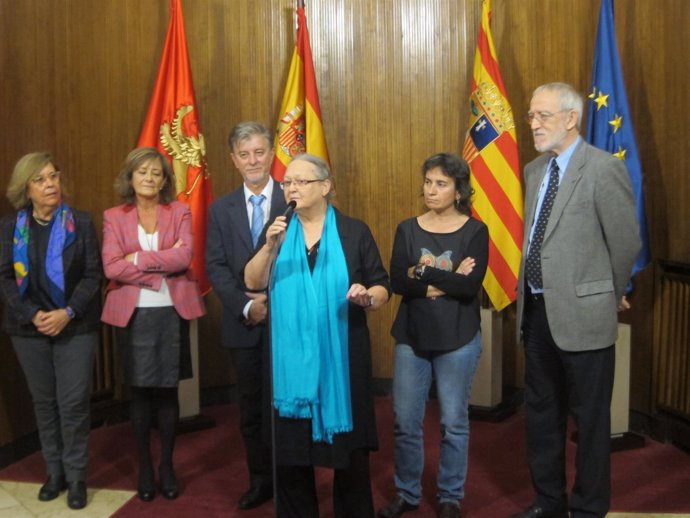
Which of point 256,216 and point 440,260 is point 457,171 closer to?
point 440,260

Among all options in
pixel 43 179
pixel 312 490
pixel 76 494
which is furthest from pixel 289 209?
pixel 76 494

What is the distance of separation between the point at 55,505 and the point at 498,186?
286 centimetres

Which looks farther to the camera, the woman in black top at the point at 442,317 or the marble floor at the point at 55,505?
the marble floor at the point at 55,505

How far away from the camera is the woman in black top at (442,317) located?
10.1 feet

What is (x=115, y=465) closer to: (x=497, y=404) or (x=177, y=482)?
(x=177, y=482)

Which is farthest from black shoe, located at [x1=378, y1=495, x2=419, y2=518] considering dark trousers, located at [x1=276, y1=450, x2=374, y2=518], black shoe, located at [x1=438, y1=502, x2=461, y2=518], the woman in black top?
dark trousers, located at [x1=276, y1=450, x2=374, y2=518]

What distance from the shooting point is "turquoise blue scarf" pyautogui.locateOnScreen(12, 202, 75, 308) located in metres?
3.41

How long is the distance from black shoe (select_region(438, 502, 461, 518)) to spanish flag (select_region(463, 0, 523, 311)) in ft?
5.58

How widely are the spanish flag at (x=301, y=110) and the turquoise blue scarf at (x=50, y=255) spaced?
5.21ft

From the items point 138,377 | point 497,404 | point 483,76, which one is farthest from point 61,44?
point 497,404

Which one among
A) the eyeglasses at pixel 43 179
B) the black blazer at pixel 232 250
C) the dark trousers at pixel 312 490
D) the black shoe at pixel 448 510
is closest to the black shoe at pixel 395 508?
the black shoe at pixel 448 510

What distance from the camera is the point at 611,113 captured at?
14.0 feet

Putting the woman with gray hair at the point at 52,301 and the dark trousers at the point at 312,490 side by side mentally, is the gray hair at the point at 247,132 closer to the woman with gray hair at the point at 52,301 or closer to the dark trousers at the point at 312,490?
the woman with gray hair at the point at 52,301

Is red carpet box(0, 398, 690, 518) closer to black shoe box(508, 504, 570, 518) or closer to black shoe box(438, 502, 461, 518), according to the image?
black shoe box(438, 502, 461, 518)
